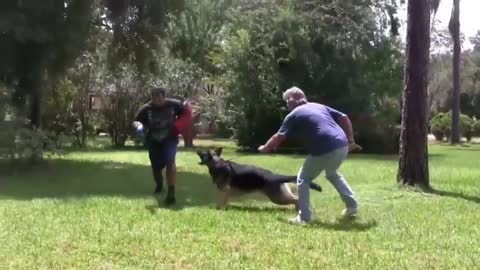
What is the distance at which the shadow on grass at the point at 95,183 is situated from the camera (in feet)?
37.1

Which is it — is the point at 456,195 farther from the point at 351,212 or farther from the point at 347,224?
the point at 347,224

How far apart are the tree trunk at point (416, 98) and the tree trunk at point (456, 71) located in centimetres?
2656

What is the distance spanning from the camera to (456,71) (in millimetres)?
39344

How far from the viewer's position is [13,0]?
50.4 feet

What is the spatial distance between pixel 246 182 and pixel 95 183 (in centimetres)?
481

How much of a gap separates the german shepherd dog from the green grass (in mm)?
214

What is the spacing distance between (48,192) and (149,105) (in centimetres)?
264

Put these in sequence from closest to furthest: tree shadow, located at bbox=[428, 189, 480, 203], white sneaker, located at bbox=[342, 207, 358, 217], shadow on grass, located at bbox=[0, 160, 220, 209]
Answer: white sneaker, located at bbox=[342, 207, 358, 217], tree shadow, located at bbox=[428, 189, 480, 203], shadow on grass, located at bbox=[0, 160, 220, 209]

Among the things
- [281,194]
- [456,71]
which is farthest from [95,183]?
[456,71]

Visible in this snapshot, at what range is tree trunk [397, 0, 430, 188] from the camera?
12102 mm

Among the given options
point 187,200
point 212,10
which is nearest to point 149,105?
point 187,200

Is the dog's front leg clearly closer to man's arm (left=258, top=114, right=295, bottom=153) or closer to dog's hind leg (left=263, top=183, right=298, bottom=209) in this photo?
dog's hind leg (left=263, top=183, right=298, bottom=209)

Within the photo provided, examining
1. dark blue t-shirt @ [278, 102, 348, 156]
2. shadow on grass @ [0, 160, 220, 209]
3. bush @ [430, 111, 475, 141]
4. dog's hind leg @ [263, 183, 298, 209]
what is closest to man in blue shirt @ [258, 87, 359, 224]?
dark blue t-shirt @ [278, 102, 348, 156]

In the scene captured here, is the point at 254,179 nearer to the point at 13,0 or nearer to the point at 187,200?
the point at 187,200
